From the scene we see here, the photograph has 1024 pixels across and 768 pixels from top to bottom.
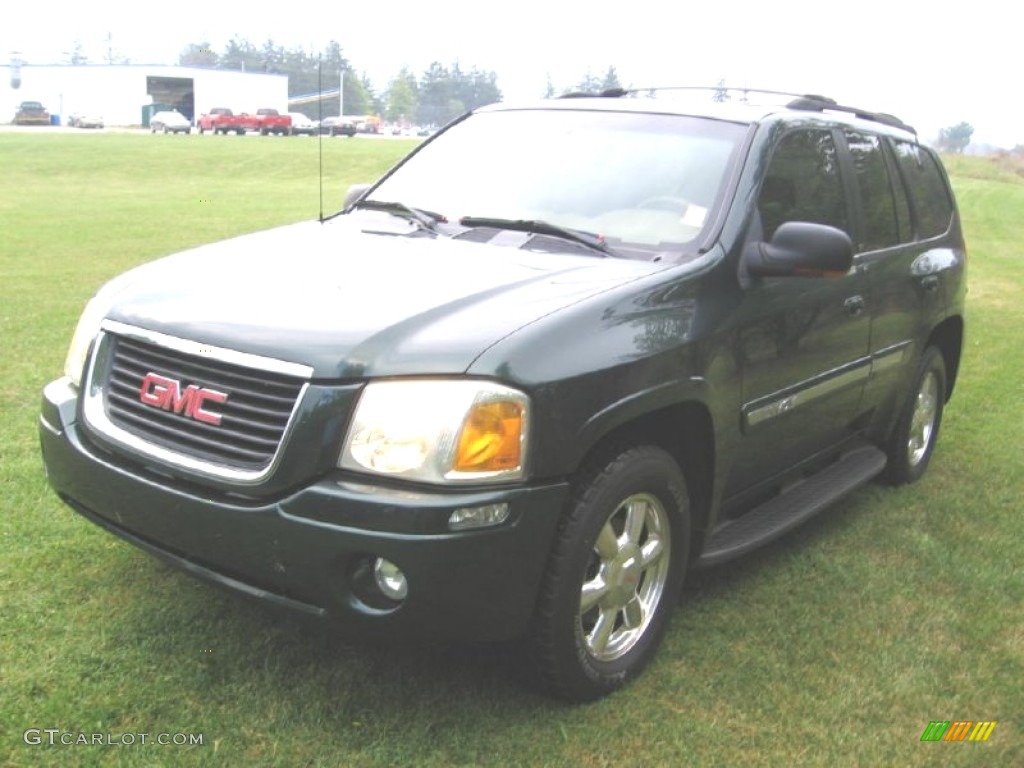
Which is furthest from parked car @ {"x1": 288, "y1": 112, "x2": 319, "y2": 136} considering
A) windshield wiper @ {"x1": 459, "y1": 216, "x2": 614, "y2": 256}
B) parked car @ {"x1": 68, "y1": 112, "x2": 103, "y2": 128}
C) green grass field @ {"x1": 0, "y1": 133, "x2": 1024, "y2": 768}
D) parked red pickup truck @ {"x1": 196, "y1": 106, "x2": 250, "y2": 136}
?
windshield wiper @ {"x1": 459, "y1": 216, "x2": 614, "y2": 256}

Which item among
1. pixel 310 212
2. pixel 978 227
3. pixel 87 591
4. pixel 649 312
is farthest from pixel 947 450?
pixel 978 227

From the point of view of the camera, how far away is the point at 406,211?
426 cm

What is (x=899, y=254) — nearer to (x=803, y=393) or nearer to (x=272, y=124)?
(x=803, y=393)

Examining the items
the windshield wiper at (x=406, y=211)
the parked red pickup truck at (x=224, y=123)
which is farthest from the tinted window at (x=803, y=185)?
the parked red pickup truck at (x=224, y=123)

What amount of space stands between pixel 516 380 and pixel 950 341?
3.83 meters

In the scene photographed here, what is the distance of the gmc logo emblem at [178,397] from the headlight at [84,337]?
41 centimetres

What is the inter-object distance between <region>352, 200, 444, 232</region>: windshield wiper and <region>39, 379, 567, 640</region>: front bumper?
1524 mm

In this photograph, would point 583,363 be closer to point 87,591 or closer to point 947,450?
point 87,591

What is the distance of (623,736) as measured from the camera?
311cm

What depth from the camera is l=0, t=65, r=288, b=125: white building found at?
3214 inches

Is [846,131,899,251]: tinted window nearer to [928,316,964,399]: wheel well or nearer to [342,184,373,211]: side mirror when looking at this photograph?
[928,316,964,399]: wheel well

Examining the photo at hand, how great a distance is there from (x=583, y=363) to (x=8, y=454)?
3.38 m

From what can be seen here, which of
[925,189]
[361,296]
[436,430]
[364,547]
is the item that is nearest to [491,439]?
[436,430]

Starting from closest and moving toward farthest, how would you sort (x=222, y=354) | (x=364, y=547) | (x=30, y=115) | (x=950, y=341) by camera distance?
(x=364, y=547), (x=222, y=354), (x=950, y=341), (x=30, y=115)
